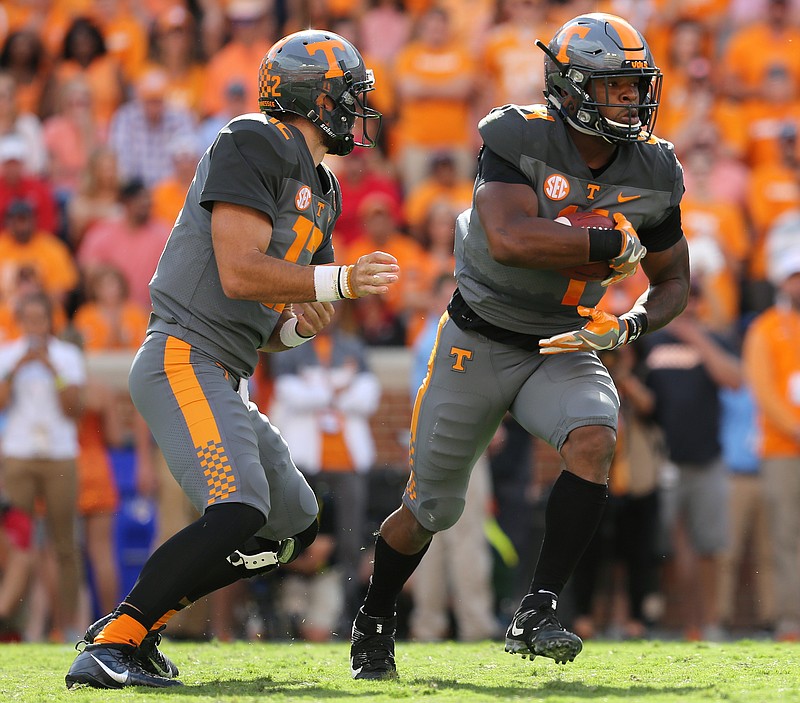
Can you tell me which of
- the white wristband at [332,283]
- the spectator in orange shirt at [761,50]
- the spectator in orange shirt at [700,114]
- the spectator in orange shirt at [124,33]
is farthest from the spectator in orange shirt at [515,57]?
the white wristband at [332,283]

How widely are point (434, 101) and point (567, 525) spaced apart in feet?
26.2

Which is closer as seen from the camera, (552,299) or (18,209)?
(552,299)

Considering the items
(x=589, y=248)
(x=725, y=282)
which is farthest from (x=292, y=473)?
(x=725, y=282)

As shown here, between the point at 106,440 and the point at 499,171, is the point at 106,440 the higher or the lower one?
the lower one

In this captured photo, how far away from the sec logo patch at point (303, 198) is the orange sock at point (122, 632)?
163 centimetres

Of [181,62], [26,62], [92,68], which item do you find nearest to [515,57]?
[181,62]

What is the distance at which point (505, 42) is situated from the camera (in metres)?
12.4

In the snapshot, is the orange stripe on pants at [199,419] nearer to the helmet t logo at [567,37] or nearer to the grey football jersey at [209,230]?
the grey football jersey at [209,230]

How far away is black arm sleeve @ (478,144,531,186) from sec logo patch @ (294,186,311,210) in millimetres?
659

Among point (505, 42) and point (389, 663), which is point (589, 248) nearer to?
point (389, 663)

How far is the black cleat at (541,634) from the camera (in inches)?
185

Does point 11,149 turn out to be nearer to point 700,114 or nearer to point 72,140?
point 72,140

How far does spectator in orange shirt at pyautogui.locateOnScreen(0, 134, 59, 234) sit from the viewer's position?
11.7 meters

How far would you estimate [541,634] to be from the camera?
15.6 feet
